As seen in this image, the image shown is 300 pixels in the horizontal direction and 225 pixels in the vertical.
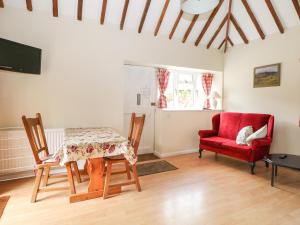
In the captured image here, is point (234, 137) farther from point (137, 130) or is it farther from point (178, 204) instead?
point (137, 130)

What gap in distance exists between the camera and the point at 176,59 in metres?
4.25

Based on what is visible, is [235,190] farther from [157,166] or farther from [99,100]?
[99,100]

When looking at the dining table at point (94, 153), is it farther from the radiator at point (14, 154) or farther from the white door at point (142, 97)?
the white door at point (142, 97)

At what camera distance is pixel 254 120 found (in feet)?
12.3

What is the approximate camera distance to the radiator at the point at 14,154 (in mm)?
2762

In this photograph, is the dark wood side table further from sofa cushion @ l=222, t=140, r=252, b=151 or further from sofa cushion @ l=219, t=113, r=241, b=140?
sofa cushion @ l=219, t=113, r=241, b=140

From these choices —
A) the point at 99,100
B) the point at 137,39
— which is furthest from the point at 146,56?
the point at 99,100

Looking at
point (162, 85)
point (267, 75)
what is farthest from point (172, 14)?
point (267, 75)

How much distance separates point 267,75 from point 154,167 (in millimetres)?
2978

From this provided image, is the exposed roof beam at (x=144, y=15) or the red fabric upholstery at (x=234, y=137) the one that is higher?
the exposed roof beam at (x=144, y=15)

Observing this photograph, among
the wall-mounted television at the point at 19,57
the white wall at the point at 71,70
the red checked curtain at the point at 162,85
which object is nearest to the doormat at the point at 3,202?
the white wall at the point at 71,70

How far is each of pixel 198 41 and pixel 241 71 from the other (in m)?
1.23

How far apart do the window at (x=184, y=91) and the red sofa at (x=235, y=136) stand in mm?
916

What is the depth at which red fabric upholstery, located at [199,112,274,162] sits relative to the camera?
10.5 ft
